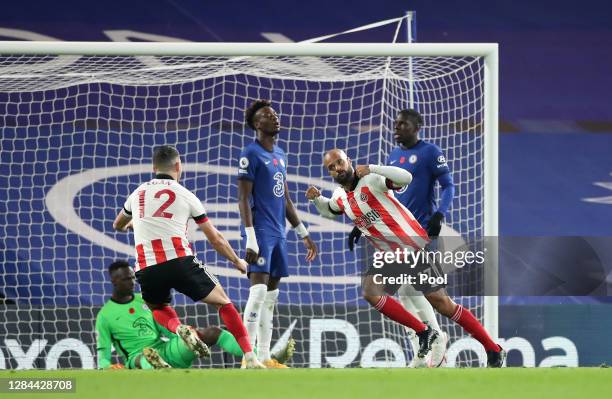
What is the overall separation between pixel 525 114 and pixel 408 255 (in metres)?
3.51

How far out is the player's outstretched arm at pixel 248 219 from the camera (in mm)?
6105

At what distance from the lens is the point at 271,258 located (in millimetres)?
6336

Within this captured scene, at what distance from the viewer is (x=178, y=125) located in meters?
8.84

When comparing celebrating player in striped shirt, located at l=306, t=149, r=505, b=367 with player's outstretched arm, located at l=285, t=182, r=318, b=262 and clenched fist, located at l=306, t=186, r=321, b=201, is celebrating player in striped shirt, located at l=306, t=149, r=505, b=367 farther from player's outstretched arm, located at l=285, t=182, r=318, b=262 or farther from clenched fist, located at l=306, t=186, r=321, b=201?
player's outstretched arm, located at l=285, t=182, r=318, b=262

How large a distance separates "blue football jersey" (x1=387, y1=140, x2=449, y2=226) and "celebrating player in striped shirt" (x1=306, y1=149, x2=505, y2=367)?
256 mm

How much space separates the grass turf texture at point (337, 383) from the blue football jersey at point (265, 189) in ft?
4.71

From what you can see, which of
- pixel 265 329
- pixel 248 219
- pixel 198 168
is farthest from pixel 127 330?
pixel 198 168

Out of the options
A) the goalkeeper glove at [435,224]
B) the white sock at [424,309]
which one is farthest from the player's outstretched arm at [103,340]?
the goalkeeper glove at [435,224]

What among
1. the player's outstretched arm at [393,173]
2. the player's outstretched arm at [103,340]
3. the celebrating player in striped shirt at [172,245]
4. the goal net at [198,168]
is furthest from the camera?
the goal net at [198,168]

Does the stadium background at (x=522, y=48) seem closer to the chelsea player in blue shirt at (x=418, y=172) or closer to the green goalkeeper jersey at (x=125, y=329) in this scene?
the chelsea player in blue shirt at (x=418, y=172)

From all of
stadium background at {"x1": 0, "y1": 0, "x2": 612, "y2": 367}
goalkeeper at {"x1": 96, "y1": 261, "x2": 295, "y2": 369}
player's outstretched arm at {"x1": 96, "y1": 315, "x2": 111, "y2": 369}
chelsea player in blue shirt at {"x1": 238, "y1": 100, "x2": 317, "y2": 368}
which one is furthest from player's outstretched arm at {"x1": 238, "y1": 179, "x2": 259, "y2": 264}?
stadium background at {"x1": 0, "y1": 0, "x2": 612, "y2": 367}

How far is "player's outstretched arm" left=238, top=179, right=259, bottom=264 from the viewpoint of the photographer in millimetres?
6105

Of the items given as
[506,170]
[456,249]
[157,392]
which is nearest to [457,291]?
[456,249]

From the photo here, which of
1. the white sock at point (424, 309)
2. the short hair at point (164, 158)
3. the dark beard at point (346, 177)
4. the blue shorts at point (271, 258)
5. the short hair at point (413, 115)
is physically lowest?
the white sock at point (424, 309)
